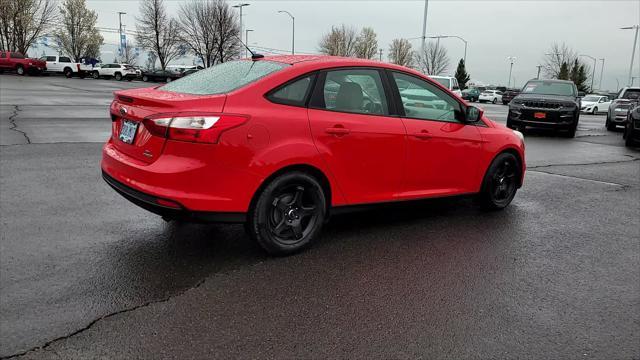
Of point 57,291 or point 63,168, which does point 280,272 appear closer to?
point 57,291

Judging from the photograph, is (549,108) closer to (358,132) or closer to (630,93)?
(630,93)

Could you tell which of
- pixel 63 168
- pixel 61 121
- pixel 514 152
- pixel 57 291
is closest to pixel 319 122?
pixel 57 291

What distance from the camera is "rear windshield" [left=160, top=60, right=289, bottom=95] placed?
4043 millimetres

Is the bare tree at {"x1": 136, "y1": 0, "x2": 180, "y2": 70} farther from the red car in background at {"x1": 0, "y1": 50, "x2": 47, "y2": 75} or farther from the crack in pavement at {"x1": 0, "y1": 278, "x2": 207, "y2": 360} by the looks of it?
the crack in pavement at {"x1": 0, "y1": 278, "x2": 207, "y2": 360}

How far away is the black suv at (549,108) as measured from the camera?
607 inches

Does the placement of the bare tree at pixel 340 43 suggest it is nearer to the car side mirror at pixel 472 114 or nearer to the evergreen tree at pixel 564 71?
the evergreen tree at pixel 564 71

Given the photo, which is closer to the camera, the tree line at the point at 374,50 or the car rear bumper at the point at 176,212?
the car rear bumper at the point at 176,212

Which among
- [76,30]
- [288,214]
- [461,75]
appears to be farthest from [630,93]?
[461,75]

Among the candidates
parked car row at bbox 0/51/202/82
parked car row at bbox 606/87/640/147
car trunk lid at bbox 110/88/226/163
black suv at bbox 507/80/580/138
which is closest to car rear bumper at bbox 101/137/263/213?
car trunk lid at bbox 110/88/226/163

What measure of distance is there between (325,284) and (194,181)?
119 cm

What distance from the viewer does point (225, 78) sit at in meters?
4.28

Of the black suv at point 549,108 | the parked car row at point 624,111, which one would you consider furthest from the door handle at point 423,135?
the black suv at point 549,108

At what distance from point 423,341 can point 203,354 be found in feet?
4.09

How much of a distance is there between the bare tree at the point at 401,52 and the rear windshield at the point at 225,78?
277 feet
